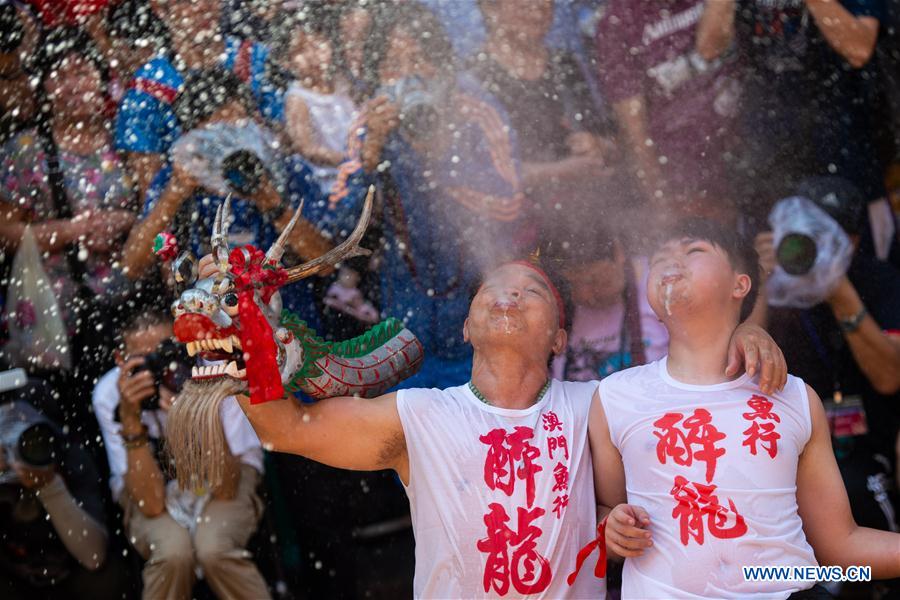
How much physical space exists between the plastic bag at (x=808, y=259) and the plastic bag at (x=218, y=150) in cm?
197

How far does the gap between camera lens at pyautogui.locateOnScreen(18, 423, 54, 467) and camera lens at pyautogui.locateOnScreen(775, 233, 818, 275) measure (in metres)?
2.84

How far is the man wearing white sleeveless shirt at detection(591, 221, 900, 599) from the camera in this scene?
2588 mm

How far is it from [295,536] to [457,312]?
1.10 metres

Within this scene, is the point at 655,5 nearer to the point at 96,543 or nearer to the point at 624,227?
the point at 624,227

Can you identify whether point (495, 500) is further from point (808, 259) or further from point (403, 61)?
point (403, 61)

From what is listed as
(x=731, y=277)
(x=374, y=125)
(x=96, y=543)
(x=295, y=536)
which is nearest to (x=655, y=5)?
(x=374, y=125)

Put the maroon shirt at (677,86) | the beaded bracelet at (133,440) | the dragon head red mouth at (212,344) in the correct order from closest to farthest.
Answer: the dragon head red mouth at (212,344) → the beaded bracelet at (133,440) → the maroon shirt at (677,86)

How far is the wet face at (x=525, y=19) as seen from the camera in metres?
3.79

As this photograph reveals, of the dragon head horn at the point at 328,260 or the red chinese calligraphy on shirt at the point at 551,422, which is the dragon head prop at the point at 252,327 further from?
the red chinese calligraphy on shirt at the point at 551,422

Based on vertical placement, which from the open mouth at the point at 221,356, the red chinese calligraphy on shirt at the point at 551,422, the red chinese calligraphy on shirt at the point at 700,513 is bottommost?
the red chinese calligraphy on shirt at the point at 700,513

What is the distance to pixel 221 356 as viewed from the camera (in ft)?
8.14

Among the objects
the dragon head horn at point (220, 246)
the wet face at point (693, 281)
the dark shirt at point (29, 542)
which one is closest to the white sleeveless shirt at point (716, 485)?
the wet face at point (693, 281)

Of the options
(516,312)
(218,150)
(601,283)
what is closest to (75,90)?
(218,150)

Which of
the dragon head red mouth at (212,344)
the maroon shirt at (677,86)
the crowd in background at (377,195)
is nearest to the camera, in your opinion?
the dragon head red mouth at (212,344)
